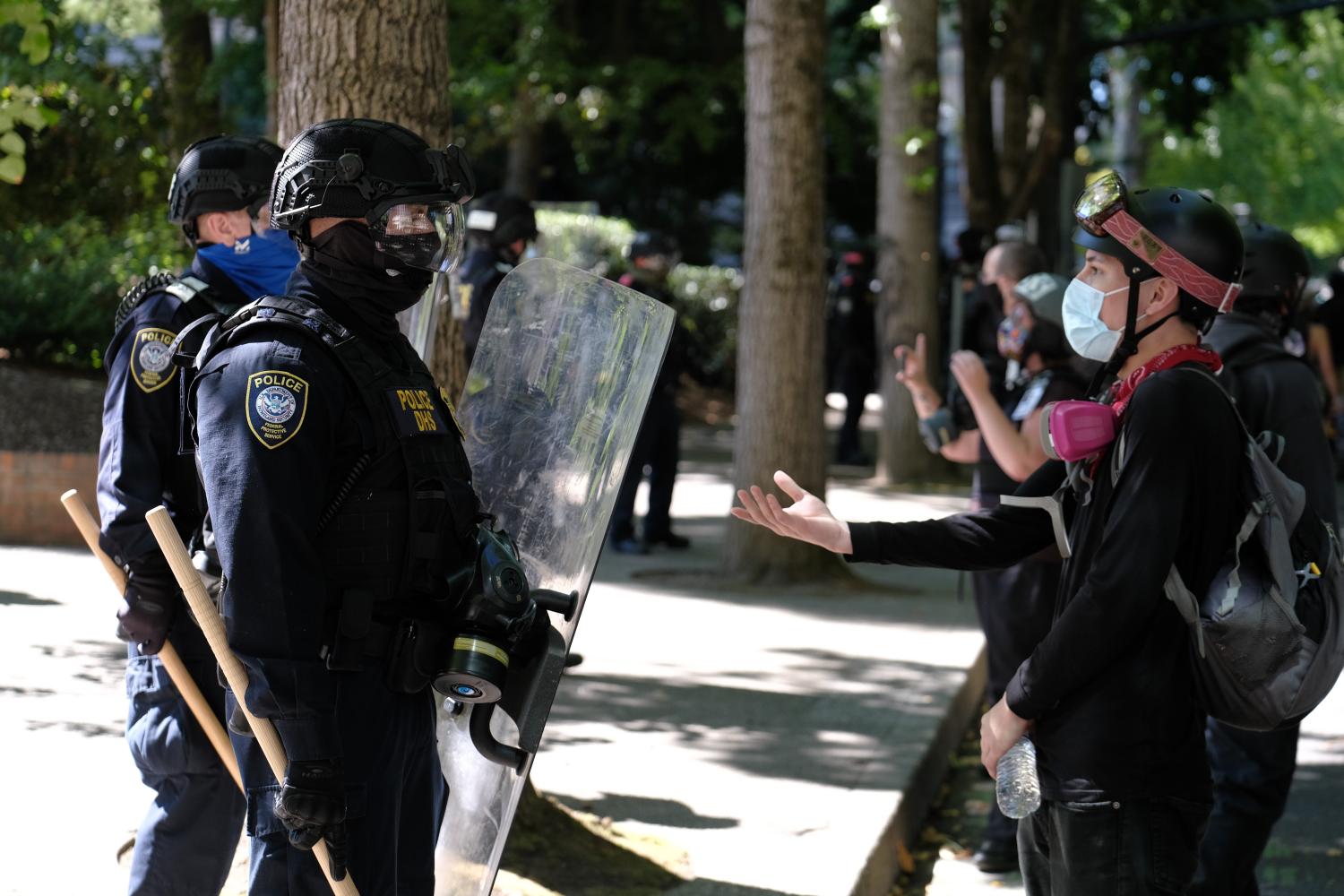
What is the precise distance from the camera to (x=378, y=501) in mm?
2896

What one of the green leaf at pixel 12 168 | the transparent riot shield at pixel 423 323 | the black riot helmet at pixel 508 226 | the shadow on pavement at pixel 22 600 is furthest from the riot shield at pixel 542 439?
the shadow on pavement at pixel 22 600

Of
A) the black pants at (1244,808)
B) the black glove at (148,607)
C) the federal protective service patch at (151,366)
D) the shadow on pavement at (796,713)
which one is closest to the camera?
the black glove at (148,607)

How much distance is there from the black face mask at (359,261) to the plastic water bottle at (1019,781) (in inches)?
56.3

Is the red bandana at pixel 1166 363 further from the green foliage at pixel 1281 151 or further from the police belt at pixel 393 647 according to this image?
the green foliage at pixel 1281 151

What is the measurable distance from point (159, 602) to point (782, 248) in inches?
238

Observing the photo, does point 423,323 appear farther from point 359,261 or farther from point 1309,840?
point 1309,840

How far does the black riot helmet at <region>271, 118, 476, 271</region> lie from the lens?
2.98 m

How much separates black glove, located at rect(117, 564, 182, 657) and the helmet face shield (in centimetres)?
100

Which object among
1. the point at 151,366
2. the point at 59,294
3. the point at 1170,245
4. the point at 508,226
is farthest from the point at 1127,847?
the point at 59,294

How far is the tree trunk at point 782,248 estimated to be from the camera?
359 inches

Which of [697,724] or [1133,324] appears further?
[697,724]

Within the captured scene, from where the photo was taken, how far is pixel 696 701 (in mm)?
6750

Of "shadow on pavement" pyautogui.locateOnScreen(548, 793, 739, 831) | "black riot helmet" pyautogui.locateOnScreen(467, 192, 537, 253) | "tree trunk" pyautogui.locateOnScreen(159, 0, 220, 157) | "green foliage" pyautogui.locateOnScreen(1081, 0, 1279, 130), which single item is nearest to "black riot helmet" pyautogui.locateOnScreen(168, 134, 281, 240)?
"shadow on pavement" pyautogui.locateOnScreen(548, 793, 739, 831)

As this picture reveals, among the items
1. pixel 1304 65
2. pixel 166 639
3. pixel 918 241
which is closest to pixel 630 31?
pixel 918 241
